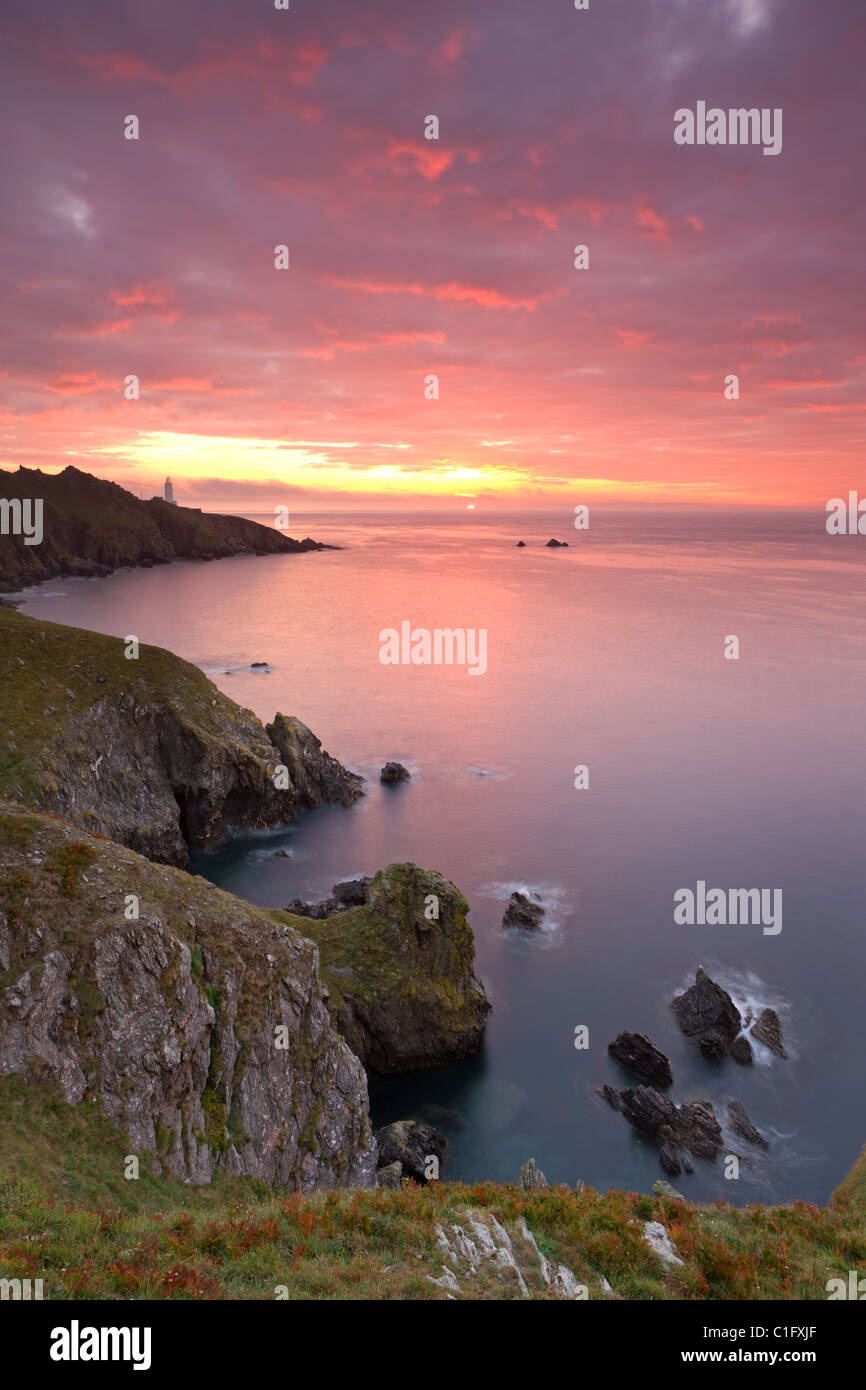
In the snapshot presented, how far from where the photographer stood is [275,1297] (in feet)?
43.5

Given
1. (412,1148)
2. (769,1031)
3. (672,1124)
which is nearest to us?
(412,1148)

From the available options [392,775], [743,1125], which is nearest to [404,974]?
[743,1125]

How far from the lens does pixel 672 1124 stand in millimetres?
36469

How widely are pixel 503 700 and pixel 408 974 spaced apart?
7608cm

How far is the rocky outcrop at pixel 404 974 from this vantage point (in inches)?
1554

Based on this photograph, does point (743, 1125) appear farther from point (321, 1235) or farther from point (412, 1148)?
point (321, 1235)

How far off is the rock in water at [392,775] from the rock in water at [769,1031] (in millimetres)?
44544

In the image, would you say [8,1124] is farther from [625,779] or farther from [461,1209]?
[625,779]

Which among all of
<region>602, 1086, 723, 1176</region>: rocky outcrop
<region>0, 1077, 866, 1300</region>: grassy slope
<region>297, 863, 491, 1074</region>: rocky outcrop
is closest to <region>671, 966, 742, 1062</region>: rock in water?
<region>602, 1086, 723, 1176</region>: rocky outcrop

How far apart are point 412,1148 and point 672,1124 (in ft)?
45.7

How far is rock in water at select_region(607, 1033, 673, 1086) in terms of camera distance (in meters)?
40.0

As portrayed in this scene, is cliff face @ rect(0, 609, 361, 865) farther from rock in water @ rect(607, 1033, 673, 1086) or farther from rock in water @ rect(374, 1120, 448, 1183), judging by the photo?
rock in water @ rect(607, 1033, 673, 1086)

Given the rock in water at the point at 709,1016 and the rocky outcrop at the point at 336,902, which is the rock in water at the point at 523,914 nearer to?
the rocky outcrop at the point at 336,902

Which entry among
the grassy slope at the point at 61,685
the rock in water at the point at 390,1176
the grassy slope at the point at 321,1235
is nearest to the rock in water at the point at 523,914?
the rock in water at the point at 390,1176
